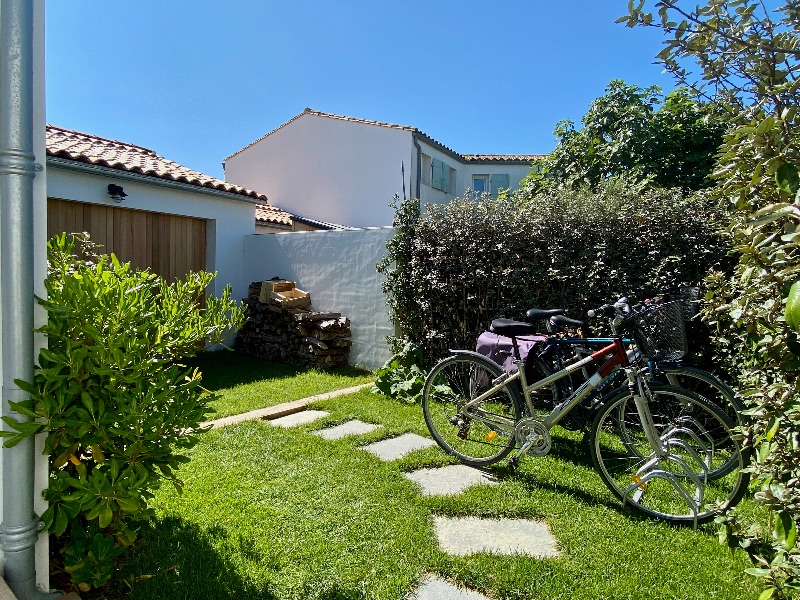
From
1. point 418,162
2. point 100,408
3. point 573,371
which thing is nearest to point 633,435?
point 573,371

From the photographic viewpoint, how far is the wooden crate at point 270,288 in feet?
23.6

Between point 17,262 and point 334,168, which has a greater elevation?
point 334,168

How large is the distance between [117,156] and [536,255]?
6.53 m

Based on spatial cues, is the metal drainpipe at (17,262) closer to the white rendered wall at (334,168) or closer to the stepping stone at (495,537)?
the stepping stone at (495,537)

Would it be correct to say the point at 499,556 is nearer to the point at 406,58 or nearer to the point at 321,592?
the point at 321,592

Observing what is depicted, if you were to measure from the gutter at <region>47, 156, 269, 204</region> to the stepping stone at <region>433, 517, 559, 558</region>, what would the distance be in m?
6.05

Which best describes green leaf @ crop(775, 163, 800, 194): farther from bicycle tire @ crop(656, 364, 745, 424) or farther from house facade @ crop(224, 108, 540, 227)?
house facade @ crop(224, 108, 540, 227)

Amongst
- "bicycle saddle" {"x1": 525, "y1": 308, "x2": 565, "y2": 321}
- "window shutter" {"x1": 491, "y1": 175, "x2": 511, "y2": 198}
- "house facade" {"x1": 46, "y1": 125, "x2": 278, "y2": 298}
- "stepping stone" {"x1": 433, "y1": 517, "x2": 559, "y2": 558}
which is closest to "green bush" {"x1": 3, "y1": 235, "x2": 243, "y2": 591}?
"stepping stone" {"x1": 433, "y1": 517, "x2": 559, "y2": 558}

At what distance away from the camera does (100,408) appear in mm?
1539

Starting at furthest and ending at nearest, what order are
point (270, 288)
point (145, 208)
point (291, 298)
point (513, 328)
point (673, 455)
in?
point (270, 288) → point (291, 298) → point (145, 208) → point (513, 328) → point (673, 455)

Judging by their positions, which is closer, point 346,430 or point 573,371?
point 573,371

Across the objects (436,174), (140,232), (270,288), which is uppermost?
(436,174)

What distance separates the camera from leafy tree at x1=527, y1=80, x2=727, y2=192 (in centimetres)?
776

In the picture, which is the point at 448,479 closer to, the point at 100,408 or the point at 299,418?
the point at 299,418
